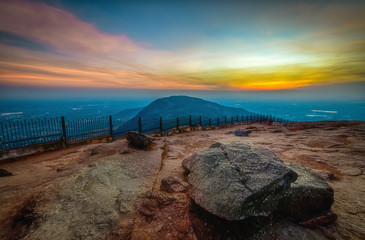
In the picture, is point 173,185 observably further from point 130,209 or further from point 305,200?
point 305,200

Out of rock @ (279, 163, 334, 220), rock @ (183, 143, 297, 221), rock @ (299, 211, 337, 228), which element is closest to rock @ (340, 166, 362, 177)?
rock @ (279, 163, 334, 220)

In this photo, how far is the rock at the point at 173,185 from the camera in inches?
158

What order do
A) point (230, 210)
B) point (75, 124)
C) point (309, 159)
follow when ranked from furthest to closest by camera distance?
point (75, 124)
point (309, 159)
point (230, 210)

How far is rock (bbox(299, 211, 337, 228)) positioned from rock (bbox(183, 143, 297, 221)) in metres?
0.64

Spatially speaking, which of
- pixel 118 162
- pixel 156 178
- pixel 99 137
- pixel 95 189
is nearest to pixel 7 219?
pixel 95 189

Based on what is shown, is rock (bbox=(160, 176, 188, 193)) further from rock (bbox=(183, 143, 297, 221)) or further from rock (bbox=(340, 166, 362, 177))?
rock (bbox=(340, 166, 362, 177))

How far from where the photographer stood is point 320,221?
2.97 metres

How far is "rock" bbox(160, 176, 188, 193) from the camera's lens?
13.1 feet

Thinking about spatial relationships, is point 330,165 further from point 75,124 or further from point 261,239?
point 75,124

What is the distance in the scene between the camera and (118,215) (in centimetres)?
323

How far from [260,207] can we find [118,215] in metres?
2.91

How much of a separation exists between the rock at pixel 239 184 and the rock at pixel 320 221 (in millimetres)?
644

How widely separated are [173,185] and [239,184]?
1864mm

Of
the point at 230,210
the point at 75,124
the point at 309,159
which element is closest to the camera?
the point at 230,210
